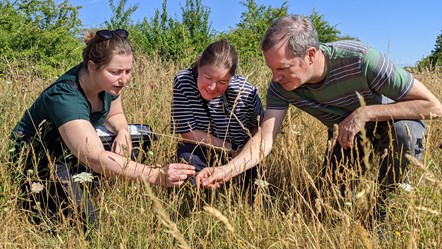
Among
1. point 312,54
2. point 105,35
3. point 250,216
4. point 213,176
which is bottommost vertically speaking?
point 250,216

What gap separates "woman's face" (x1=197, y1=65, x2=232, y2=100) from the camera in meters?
2.93

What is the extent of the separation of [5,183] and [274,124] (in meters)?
1.45

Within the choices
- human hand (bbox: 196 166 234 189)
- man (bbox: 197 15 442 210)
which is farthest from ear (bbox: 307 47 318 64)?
human hand (bbox: 196 166 234 189)

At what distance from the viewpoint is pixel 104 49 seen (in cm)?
275

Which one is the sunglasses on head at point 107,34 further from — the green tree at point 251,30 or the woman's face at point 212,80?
the green tree at point 251,30

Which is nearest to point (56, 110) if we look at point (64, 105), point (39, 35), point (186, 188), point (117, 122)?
point (64, 105)

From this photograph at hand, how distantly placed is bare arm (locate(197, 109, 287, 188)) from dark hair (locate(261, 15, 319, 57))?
453 millimetres

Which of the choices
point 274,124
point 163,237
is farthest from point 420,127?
point 163,237

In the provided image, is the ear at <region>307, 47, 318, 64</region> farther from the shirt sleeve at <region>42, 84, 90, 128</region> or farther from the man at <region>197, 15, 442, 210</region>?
the shirt sleeve at <region>42, 84, 90, 128</region>

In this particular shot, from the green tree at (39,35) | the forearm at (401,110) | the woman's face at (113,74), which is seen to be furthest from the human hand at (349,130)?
the green tree at (39,35)

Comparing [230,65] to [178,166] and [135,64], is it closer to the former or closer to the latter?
[178,166]

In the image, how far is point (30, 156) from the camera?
112 inches

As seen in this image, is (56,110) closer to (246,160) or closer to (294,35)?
(246,160)

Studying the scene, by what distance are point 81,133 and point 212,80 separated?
33.2 inches
